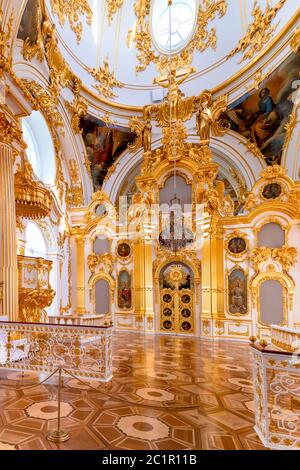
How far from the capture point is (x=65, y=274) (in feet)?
42.6

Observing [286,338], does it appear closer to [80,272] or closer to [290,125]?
[290,125]

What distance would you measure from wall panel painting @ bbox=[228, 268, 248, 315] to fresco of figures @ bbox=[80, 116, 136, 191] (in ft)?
24.6

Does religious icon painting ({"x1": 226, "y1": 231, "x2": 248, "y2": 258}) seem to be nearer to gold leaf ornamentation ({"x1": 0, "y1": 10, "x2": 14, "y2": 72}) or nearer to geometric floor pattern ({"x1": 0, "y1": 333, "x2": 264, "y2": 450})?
geometric floor pattern ({"x1": 0, "y1": 333, "x2": 264, "y2": 450})

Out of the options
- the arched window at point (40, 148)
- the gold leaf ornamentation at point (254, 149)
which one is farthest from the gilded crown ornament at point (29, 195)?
the gold leaf ornamentation at point (254, 149)

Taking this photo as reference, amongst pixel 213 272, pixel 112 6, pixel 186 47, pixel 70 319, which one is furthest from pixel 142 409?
pixel 112 6

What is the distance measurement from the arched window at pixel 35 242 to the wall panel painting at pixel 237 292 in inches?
291

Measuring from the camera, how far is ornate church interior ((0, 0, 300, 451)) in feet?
24.6

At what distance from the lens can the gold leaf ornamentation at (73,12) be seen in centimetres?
1072

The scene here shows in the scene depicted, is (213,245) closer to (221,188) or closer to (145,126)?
(221,188)

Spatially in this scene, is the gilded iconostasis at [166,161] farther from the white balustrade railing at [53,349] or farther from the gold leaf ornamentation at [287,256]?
the white balustrade railing at [53,349]

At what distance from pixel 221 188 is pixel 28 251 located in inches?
311

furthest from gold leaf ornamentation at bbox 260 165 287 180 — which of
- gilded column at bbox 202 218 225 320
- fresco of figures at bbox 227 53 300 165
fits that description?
gilded column at bbox 202 218 225 320

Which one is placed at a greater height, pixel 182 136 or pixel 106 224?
pixel 182 136
